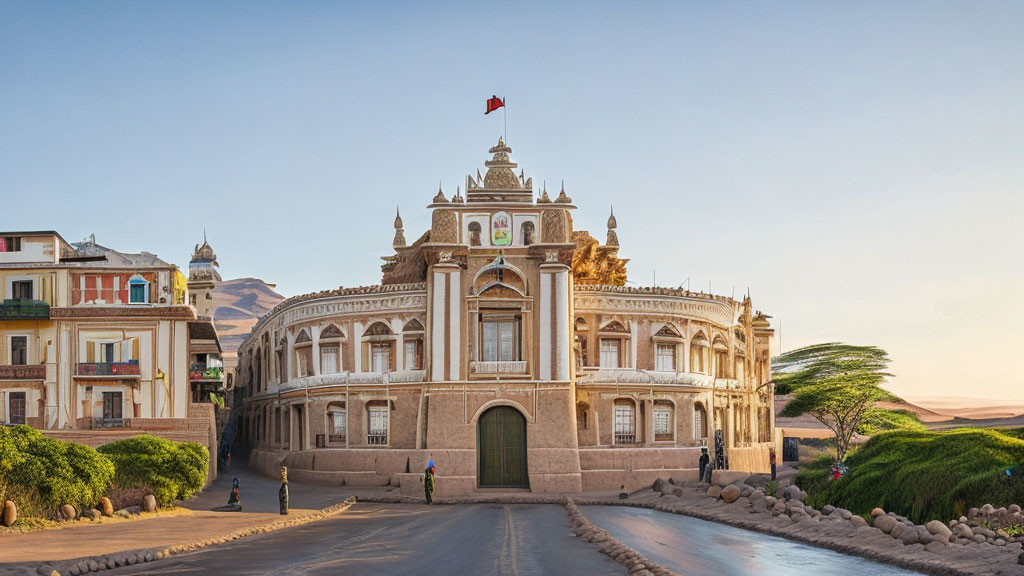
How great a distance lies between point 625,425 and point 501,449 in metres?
7.02

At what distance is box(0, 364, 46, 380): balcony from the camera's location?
47.9m

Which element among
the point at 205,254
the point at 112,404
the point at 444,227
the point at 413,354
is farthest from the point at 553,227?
the point at 205,254

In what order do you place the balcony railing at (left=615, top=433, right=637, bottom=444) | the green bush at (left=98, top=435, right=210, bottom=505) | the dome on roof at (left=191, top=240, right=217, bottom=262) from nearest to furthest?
the green bush at (left=98, top=435, right=210, bottom=505), the balcony railing at (left=615, top=433, right=637, bottom=444), the dome on roof at (left=191, top=240, right=217, bottom=262)

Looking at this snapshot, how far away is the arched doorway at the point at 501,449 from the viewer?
49.9m

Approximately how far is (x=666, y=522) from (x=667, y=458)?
A: 543 inches

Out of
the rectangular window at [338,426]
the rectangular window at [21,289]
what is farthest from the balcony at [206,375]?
the rectangular window at [21,289]

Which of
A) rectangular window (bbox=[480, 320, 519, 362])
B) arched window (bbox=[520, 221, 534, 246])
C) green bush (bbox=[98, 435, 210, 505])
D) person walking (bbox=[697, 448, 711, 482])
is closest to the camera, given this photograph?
green bush (bbox=[98, 435, 210, 505])

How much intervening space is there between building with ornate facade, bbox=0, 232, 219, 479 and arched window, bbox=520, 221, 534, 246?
1528 cm

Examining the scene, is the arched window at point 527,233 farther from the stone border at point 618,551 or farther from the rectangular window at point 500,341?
the stone border at point 618,551

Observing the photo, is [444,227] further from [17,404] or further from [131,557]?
[131,557]

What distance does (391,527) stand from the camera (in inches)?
1385

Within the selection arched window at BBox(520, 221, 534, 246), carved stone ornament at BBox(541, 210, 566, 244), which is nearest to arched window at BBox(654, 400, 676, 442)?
carved stone ornament at BBox(541, 210, 566, 244)

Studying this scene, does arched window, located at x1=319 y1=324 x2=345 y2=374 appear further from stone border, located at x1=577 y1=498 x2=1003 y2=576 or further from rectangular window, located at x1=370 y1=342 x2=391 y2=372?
stone border, located at x1=577 y1=498 x2=1003 y2=576

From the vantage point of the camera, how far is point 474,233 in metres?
52.1
